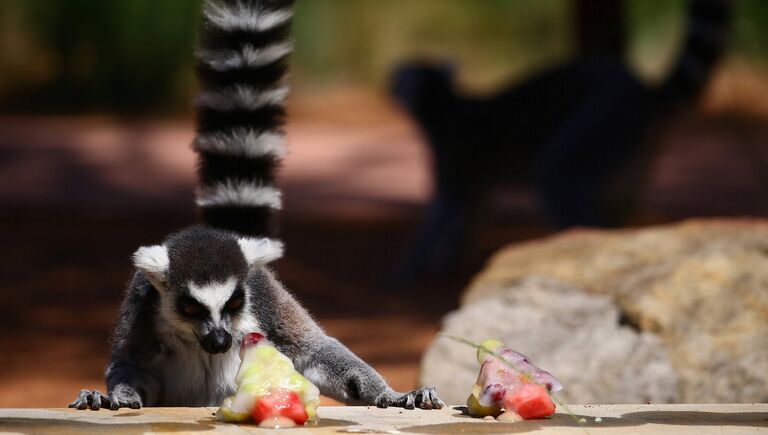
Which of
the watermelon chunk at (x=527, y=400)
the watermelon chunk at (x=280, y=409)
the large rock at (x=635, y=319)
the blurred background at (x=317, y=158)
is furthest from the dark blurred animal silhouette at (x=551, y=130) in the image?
the watermelon chunk at (x=280, y=409)

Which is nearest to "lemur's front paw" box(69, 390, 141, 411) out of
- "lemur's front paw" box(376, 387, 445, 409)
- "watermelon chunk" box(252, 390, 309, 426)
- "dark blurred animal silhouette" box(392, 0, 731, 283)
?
"watermelon chunk" box(252, 390, 309, 426)

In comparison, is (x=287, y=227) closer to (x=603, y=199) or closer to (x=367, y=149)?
(x=603, y=199)

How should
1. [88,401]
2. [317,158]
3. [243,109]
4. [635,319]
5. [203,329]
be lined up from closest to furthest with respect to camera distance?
[88,401]
[203,329]
[243,109]
[635,319]
[317,158]

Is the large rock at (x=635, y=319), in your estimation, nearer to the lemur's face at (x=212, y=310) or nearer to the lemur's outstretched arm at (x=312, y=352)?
the lemur's outstretched arm at (x=312, y=352)

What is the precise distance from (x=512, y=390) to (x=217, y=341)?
0.81 meters

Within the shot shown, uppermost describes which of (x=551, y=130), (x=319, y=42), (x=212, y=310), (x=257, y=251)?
(x=319, y=42)

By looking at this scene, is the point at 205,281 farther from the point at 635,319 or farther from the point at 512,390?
the point at 635,319

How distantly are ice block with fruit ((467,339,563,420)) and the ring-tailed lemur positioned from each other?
189mm

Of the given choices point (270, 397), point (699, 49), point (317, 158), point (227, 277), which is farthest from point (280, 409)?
point (317, 158)

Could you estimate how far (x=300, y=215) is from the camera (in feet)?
39.5

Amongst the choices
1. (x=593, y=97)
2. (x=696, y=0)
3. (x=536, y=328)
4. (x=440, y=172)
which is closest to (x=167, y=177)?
(x=440, y=172)

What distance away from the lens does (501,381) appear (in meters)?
3.21

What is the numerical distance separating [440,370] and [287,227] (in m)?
6.54

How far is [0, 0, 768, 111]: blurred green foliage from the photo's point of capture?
1917 cm
